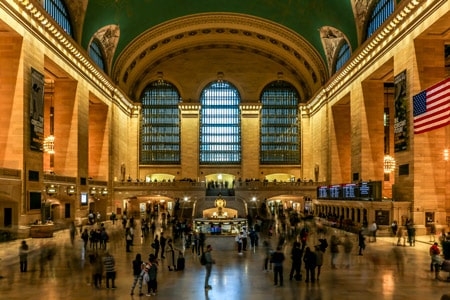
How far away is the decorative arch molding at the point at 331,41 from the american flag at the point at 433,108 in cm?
1742

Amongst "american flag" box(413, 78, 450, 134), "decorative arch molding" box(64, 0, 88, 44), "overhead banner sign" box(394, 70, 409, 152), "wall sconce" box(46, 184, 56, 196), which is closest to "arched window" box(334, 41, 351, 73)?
"overhead banner sign" box(394, 70, 409, 152)

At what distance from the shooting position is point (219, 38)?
4981 cm

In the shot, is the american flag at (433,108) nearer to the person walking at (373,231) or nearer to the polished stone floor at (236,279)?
the person walking at (373,231)

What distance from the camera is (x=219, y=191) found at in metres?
45.3

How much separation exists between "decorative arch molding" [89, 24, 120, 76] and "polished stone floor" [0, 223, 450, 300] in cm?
2246

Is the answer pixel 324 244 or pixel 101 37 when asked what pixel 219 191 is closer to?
pixel 101 37

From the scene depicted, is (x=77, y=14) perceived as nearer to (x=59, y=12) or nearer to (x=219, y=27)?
(x=59, y=12)

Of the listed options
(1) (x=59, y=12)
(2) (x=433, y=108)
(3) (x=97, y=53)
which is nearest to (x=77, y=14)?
(1) (x=59, y=12)

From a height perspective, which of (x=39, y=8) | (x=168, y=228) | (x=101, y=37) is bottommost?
(x=168, y=228)

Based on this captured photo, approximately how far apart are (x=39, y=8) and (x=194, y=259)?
1565cm

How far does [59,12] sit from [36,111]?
8276 mm

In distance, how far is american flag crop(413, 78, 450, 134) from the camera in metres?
18.5

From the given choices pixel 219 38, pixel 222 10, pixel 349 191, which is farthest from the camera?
pixel 219 38

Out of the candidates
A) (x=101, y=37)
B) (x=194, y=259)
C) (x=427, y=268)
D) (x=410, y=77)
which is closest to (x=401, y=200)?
(x=410, y=77)
